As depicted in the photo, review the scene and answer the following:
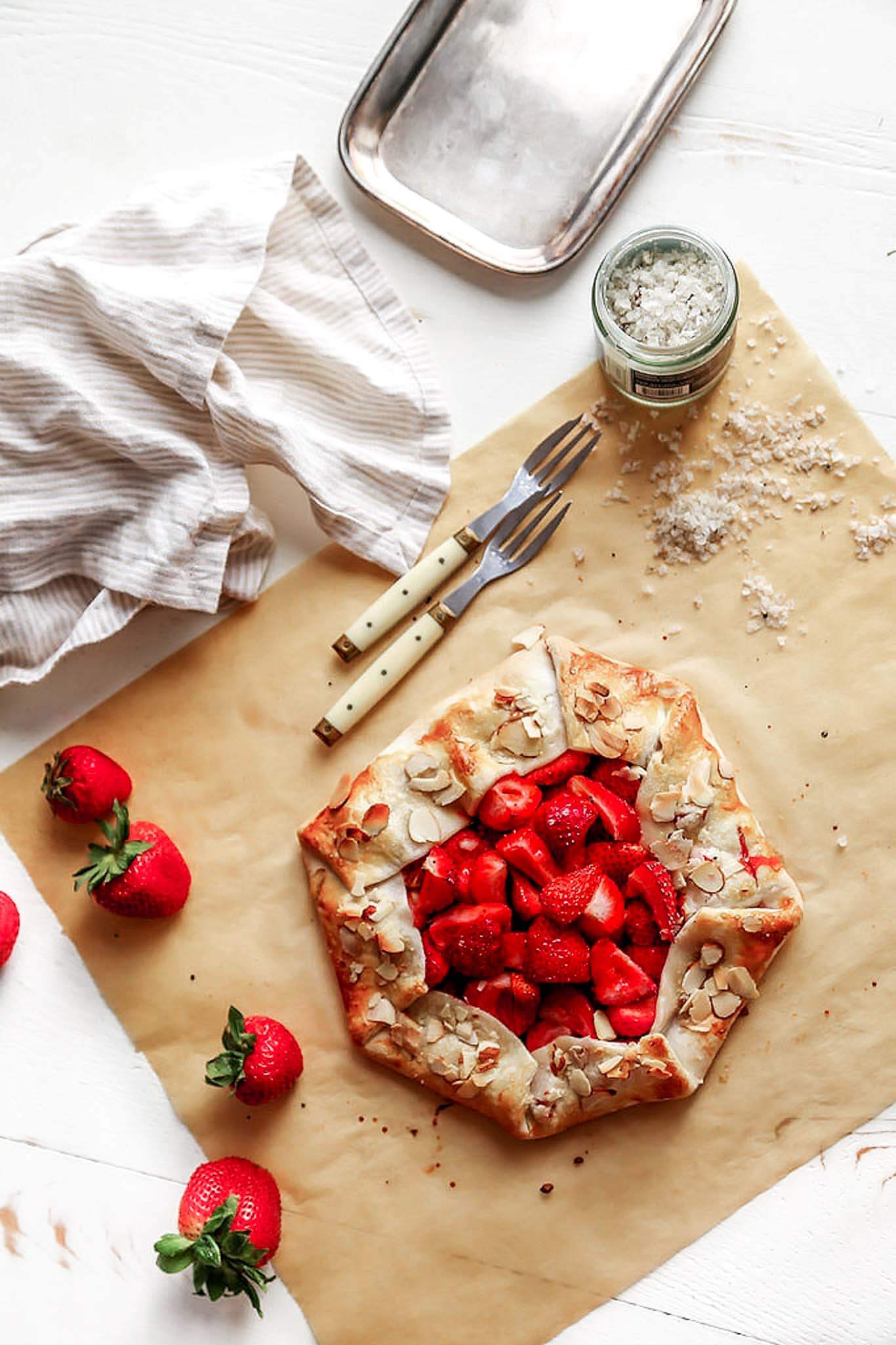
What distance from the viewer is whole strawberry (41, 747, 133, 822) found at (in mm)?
2369

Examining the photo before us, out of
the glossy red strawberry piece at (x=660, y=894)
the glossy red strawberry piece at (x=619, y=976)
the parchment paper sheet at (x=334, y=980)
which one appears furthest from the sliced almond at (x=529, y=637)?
the glossy red strawberry piece at (x=619, y=976)

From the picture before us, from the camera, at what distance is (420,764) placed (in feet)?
7.57

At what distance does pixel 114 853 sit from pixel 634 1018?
3.27ft

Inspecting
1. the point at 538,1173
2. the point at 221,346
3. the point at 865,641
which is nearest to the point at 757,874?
the point at 865,641

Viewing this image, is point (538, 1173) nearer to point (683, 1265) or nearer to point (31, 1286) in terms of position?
point (683, 1265)

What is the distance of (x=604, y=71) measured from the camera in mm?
2457

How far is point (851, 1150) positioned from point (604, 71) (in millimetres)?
2103

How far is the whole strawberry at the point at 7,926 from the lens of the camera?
7.84 feet

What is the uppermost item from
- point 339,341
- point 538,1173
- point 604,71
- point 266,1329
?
point 604,71

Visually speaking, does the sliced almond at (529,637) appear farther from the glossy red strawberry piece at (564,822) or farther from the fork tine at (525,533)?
the glossy red strawberry piece at (564,822)

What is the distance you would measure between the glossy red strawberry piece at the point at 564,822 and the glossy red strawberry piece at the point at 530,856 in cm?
2

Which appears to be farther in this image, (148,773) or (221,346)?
(148,773)

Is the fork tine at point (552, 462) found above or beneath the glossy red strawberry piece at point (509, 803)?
above

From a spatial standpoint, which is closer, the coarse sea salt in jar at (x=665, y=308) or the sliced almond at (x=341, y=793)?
the coarse sea salt in jar at (x=665, y=308)
